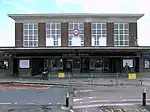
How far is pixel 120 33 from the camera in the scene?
184 ft

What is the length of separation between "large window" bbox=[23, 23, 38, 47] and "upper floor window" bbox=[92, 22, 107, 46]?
31.6 ft

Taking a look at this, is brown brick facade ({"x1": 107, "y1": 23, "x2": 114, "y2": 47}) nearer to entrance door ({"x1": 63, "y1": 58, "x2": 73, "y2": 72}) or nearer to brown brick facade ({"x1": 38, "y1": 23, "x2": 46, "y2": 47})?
entrance door ({"x1": 63, "y1": 58, "x2": 73, "y2": 72})

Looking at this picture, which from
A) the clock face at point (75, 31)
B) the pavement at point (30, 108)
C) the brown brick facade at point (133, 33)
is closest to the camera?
the pavement at point (30, 108)

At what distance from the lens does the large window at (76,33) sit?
55656 mm

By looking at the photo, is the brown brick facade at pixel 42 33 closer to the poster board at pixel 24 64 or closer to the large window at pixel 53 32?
the large window at pixel 53 32

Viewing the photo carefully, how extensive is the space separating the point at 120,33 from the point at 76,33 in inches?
289

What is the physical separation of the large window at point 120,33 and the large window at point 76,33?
564cm

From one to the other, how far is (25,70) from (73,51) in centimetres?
730

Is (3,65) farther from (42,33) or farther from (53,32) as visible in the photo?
(53,32)

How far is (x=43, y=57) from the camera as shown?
168ft

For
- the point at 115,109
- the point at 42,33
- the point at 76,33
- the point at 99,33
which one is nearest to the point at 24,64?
the point at 42,33

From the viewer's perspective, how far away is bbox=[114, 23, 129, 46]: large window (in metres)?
56.0

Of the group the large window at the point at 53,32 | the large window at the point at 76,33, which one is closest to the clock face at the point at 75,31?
the large window at the point at 76,33

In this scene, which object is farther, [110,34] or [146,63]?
[110,34]
